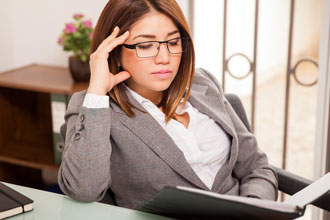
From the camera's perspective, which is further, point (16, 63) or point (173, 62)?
point (16, 63)

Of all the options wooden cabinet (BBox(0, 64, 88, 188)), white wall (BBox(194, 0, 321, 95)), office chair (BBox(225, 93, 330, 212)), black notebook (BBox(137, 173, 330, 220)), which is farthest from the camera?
wooden cabinet (BBox(0, 64, 88, 188))

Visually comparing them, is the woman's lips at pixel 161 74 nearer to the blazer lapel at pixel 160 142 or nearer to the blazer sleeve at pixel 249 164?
the blazer lapel at pixel 160 142

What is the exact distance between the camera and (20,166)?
9.68 ft

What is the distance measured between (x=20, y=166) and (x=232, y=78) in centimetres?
138

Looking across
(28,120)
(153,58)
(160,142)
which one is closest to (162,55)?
(153,58)

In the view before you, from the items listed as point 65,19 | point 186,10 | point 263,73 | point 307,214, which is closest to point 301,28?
point 263,73

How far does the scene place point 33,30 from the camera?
2.90 meters

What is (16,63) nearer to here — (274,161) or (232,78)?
(232,78)

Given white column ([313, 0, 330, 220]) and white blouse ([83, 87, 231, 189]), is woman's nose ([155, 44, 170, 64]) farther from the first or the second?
white column ([313, 0, 330, 220])

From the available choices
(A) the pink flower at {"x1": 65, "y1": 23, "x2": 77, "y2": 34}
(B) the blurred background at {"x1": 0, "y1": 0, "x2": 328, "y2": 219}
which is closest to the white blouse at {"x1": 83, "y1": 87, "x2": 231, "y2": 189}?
(B) the blurred background at {"x1": 0, "y1": 0, "x2": 328, "y2": 219}

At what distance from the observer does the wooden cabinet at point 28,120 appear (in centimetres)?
260

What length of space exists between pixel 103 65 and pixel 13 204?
0.48 metres

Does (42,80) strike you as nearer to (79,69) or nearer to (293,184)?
(79,69)

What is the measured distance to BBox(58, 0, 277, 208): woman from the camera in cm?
133
